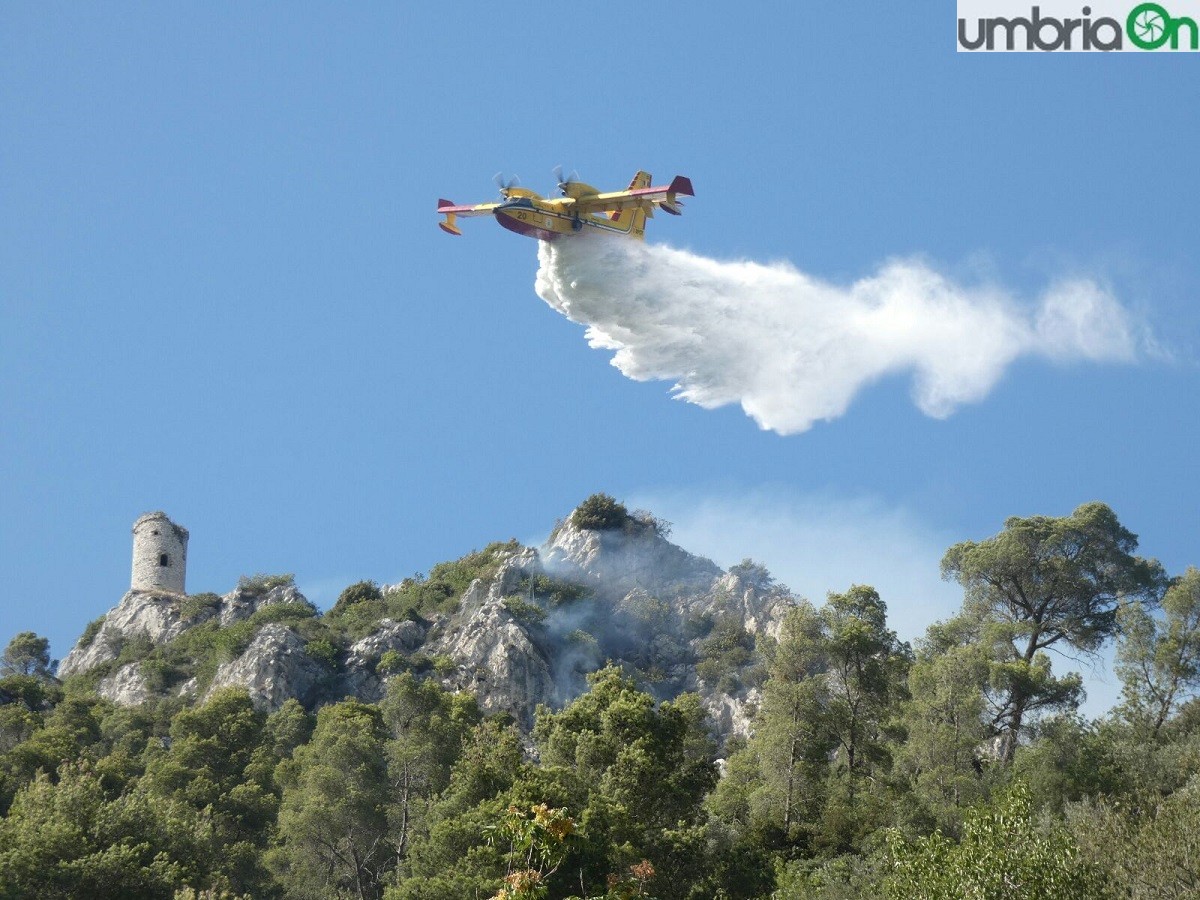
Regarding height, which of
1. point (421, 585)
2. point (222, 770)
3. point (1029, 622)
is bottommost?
point (222, 770)

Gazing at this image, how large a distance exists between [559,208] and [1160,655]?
2160 centimetres

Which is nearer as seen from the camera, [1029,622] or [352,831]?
[352,831]

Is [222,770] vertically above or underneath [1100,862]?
above

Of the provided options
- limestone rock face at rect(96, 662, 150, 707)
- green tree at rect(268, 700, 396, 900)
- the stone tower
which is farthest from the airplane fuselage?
the stone tower

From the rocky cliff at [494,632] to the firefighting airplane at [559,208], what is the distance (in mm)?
25152

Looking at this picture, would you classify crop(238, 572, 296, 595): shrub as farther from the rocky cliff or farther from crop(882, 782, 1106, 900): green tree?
crop(882, 782, 1106, 900): green tree

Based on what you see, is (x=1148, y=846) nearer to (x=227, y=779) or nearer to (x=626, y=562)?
(x=227, y=779)

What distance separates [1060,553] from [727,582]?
3831 cm

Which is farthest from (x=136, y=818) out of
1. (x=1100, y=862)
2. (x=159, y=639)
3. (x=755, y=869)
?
(x=159, y=639)

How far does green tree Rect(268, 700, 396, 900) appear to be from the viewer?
44219 millimetres

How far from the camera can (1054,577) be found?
1953 inches

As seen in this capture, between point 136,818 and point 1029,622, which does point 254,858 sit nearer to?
point 136,818

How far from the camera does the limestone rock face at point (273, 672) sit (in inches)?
2746

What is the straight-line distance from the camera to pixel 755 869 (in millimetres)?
37250
